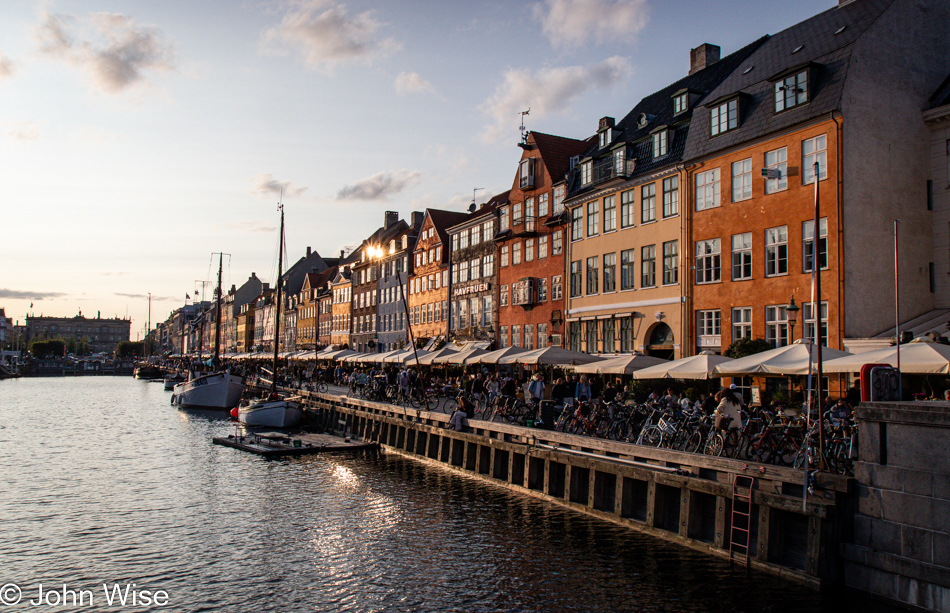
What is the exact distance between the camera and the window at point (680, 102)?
3647cm

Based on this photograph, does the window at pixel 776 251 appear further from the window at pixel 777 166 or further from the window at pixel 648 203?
the window at pixel 648 203

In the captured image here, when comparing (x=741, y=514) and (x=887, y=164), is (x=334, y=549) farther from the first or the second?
(x=887, y=164)

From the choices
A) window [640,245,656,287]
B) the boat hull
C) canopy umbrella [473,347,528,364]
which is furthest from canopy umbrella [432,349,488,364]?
the boat hull

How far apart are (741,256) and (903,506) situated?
66.5 feet

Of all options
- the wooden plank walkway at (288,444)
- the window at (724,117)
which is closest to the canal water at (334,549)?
the wooden plank walkway at (288,444)

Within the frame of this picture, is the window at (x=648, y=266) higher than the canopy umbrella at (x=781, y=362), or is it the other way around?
the window at (x=648, y=266)

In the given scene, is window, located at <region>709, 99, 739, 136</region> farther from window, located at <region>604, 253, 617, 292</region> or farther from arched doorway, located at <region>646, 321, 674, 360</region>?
arched doorway, located at <region>646, 321, 674, 360</region>

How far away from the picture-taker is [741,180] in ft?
103

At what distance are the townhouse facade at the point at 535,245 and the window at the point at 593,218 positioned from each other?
8.67 ft

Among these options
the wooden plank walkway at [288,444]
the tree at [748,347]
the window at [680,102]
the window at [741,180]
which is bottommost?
the wooden plank walkway at [288,444]

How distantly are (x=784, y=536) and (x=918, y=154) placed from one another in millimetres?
21819

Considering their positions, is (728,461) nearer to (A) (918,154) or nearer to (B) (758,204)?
(B) (758,204)

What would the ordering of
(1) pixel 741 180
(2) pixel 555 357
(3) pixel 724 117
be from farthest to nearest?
(3) pixel 724 117 < (1) pixel 741 180 < (2) pixel 555 357

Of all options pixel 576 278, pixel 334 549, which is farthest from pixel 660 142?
pixel 334 549
